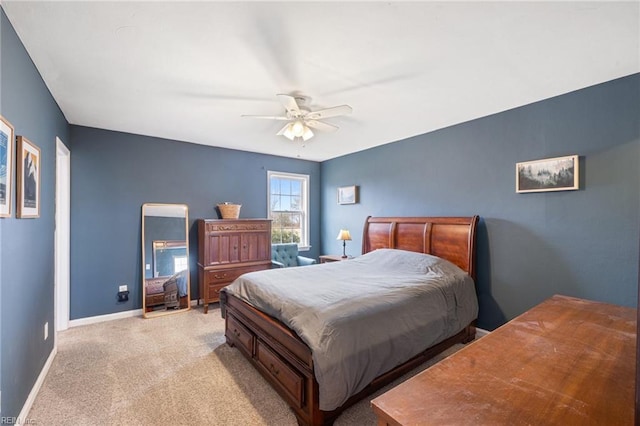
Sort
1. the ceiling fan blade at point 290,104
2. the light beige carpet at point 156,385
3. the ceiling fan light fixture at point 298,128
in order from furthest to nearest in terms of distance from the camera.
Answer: the ceiling fan light fixture at point 298,128 < the ceiling fan blade at point 290,104 < the light beige carpet at point 156,385

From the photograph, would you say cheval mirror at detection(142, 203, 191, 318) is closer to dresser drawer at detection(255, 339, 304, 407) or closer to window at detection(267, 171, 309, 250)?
window at detection(267, 171, 309, 250)

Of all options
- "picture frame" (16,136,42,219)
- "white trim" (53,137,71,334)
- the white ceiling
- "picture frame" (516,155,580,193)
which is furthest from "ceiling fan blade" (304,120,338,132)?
"white trim" (53,137,71,334)

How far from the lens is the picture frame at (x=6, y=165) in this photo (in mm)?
1568

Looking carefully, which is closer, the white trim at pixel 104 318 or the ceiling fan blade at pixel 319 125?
A: the ceiling fan blade at pixel 319 125

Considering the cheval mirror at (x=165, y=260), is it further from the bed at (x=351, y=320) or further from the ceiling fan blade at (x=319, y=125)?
the ceiling fan blade at (x=319, y=125)

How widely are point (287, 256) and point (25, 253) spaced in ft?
11.7

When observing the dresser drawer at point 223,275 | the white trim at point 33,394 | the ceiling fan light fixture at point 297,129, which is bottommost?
the white trim at point 33,394

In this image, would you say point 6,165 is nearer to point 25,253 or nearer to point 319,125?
point 25,253

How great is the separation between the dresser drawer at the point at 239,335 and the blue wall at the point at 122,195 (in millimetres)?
1827

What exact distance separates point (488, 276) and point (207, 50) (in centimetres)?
360

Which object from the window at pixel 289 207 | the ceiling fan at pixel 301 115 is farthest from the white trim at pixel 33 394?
the window at pixel 289 207

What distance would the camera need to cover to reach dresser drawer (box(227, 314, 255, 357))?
2539mm

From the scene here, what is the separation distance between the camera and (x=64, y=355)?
110 inches

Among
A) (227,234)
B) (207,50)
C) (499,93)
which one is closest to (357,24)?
(207,50)
